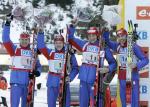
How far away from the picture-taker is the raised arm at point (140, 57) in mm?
10133

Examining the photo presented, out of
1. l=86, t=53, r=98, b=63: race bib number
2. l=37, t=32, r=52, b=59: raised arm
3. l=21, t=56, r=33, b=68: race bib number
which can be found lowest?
l=21, t=56, r=33, b=68: race bib number

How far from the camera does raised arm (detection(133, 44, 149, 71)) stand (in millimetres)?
10133

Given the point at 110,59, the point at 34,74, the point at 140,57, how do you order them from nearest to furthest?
1. the point at 140,57
2. the point at 110,59
3. the point at 34,74

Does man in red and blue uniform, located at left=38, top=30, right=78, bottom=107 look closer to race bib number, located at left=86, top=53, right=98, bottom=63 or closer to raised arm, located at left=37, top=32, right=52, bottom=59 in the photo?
raised arm, located at left=37, top=32, right=52, bottom=59

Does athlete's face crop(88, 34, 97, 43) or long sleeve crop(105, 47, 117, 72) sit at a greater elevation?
athlete's face crop(88, 34, 97, 43)

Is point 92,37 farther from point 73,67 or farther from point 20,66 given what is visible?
point 20,66

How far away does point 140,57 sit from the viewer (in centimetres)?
1025

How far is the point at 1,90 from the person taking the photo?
75.5ft

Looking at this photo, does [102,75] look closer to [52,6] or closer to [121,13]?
[121,13]

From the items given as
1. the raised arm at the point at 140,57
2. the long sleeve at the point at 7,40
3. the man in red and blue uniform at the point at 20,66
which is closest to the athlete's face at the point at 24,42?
the man in red and blue uniform at the point at 20,66

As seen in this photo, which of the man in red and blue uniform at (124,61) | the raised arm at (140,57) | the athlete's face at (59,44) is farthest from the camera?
the athlete's face at (59,44)

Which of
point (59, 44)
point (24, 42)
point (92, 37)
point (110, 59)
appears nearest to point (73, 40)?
point (59, 44)

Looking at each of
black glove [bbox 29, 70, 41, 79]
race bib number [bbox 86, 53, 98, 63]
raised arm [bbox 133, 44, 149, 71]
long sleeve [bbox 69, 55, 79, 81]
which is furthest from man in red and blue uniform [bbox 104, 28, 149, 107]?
black glove [bbox 29, 70, 41, 79]

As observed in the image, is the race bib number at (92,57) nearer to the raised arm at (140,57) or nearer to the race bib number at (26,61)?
the raised arm at (140,57)
